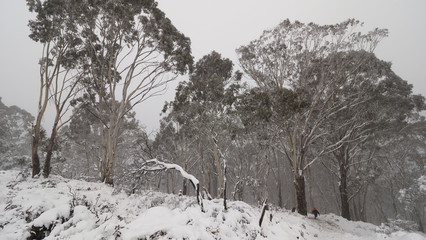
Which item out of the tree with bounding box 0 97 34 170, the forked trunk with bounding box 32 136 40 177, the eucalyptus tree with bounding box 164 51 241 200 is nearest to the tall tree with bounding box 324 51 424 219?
the eucalyptus tree with bounding box 164 51 241 200

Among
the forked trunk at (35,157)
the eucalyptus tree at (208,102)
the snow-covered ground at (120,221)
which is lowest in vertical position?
the snow-covered ground at (120,221)

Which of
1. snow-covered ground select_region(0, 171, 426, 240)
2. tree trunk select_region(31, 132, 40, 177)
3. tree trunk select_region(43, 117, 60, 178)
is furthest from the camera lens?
tree trunk select_region(43, 117, 60, 178)

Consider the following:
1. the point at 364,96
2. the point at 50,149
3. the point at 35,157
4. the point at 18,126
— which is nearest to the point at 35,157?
the point at 35,157

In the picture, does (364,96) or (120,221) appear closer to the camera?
(120,221)

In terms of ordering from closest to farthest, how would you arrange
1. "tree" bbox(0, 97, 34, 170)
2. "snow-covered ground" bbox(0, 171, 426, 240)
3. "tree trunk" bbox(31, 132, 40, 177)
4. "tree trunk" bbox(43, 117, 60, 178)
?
"snow-covered ground" bbox(0, 171, 426, 240) → "tree trunk" bbox(31, 132, 40, 177) → "tree trunk" bbox(43, 117, 60, 178) → "tree" bbox(0, 97, 34, 170)

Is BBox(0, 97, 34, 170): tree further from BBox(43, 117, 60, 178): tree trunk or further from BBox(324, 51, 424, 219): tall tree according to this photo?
BBox(324, 51, 424, 219): tall tree

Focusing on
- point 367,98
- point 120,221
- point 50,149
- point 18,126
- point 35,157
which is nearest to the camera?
point 120,221

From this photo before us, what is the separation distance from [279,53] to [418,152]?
22157mm

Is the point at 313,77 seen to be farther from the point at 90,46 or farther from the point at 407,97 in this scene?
the point at 90,46

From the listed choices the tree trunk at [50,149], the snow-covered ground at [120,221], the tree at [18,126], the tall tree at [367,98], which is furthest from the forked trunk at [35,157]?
the tree at [18,126]

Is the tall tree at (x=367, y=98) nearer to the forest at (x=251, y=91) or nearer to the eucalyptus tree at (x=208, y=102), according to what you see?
the forest at (x=251, y=91)

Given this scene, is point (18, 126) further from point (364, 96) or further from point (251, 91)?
point (364, 96)

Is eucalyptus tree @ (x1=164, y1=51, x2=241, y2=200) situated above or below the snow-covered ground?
above

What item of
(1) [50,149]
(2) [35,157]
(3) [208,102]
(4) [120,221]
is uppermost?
(3) [208,102]
